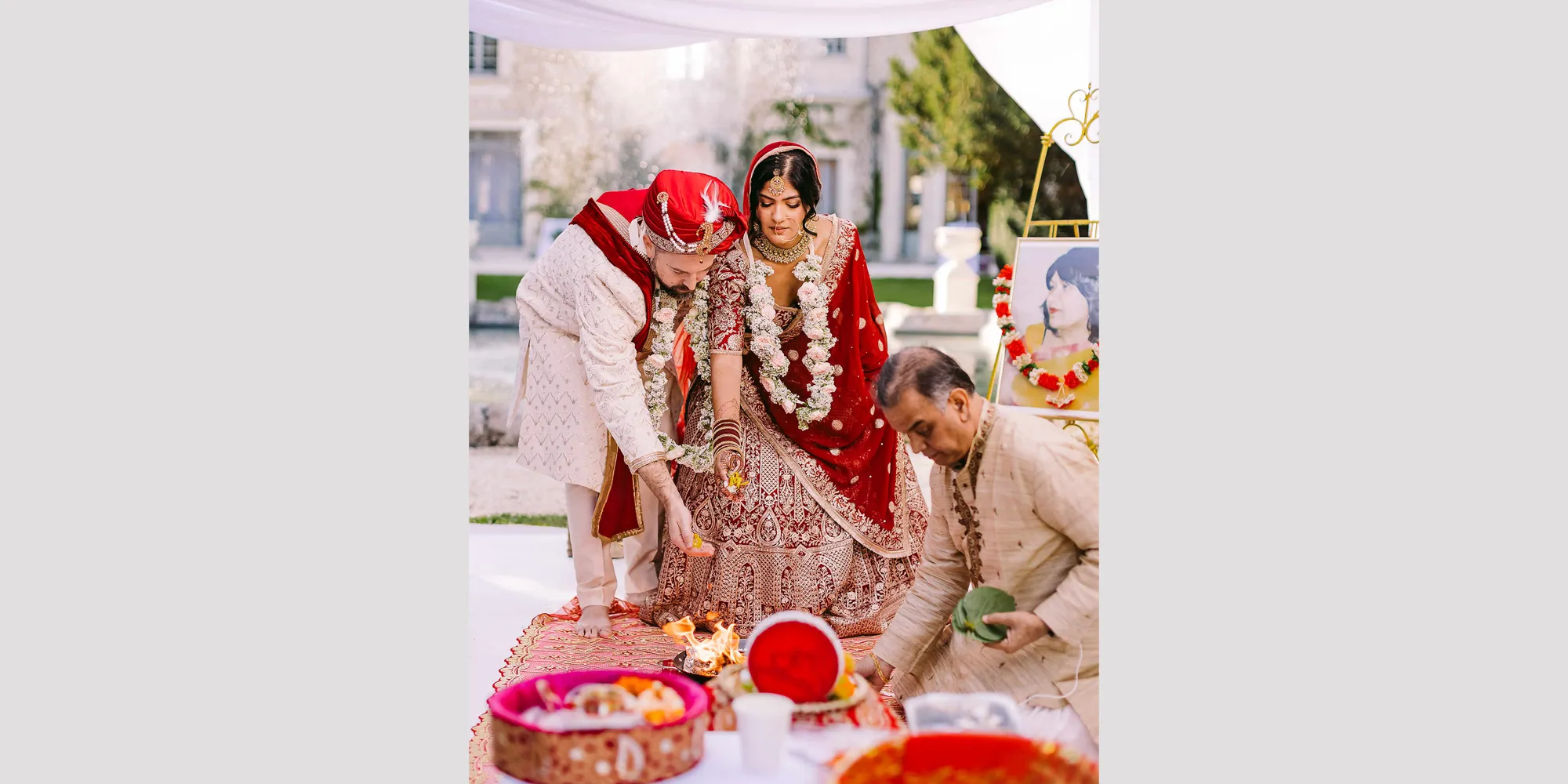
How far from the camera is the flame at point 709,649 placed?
437 cm

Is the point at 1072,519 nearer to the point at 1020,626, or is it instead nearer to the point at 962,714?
the point at 1020,626

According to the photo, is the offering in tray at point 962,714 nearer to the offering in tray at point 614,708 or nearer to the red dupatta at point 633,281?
the offering in tray at point 614,708

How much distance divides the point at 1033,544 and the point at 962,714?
1.63 feet

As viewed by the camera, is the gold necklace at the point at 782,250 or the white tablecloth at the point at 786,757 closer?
the white tablecloth at the point at 786,757

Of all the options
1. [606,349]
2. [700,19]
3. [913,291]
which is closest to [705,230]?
[606,349]

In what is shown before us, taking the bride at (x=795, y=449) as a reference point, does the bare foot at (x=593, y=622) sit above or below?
below

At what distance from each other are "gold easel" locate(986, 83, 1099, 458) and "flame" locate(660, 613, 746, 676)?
122 cm

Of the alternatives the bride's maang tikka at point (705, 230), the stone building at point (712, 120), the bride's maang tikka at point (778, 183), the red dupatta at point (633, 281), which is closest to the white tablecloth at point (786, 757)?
the red dupatta at point (633, 281)

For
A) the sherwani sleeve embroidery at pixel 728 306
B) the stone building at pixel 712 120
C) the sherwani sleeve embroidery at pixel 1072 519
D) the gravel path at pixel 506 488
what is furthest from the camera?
the gravel path at pixel 506 488

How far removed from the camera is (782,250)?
4602 mm

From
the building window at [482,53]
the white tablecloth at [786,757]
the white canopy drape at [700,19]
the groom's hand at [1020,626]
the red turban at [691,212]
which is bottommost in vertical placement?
the white tablecloth at [786,757]

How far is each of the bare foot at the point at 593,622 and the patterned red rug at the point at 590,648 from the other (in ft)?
0.10

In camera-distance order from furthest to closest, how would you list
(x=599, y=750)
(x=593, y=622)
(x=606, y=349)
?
1. (x=593, y=622)
2. (x=606, y=349)
3. (x=599, y=750)

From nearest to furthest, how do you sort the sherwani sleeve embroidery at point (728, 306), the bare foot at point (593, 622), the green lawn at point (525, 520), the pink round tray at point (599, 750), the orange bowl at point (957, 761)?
the pink round tray at point (599, 750), the orange bowl at point (957, 761), the sherwani sleeve embroidery at point (728, 306), the bare foot at point (593, 622), the green lawn at point (525, 520)
